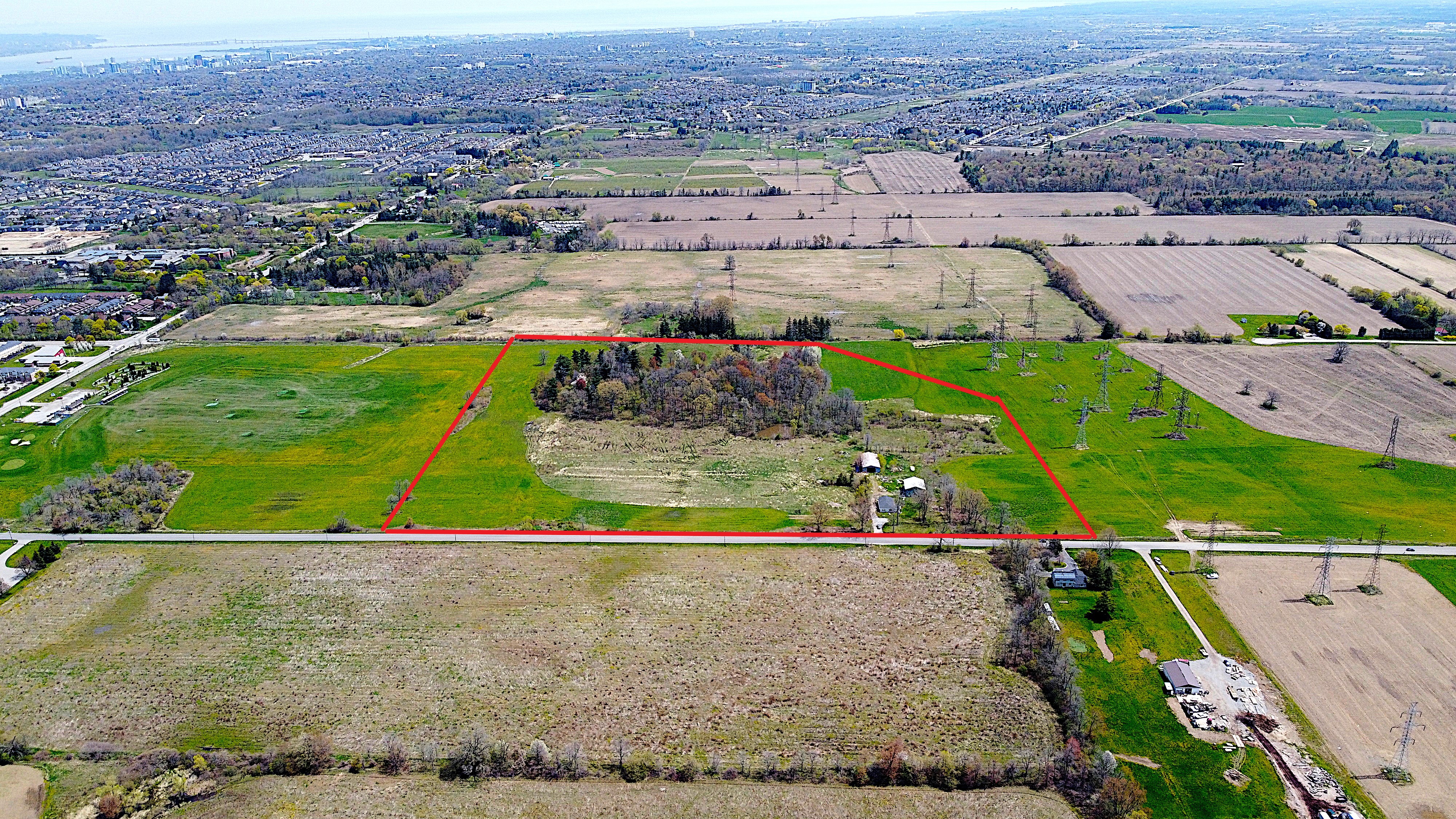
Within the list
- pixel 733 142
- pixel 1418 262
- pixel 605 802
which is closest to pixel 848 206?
pixel 733 142

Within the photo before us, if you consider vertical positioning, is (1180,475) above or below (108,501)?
below

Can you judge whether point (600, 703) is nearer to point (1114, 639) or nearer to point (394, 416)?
point (1114, 639)

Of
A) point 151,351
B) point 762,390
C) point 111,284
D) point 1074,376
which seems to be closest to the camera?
point 762,390

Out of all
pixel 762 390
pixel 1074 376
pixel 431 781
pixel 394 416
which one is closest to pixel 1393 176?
pixel 1074 376

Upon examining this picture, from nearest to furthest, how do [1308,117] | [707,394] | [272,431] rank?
[272,431], [707,394], [1308,117]

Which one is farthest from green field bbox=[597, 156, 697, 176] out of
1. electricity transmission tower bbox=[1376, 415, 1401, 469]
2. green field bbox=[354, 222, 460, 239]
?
electricity transmission tower bbox=[1376, 415, 1401, 469]

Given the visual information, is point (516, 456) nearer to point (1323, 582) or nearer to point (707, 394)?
point (707, 394)
